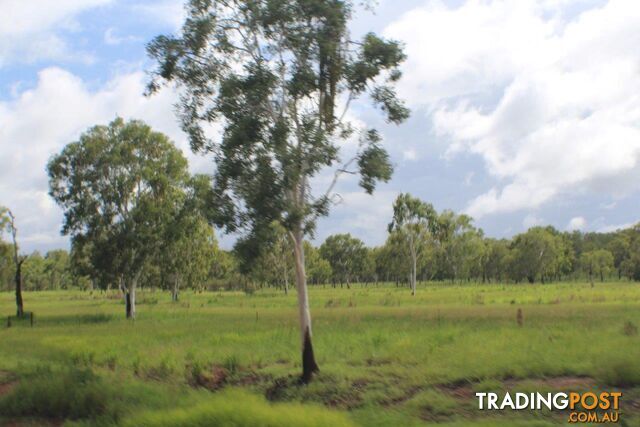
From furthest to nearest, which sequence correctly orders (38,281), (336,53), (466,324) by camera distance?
(38,281) → (466,324) → (336,53)

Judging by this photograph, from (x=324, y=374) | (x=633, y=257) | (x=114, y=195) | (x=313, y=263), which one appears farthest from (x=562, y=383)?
(x=633, y=257)

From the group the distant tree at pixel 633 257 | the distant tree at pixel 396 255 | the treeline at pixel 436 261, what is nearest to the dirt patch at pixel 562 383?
the treeline at pixel 436 261

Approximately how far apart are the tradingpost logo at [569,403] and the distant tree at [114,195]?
35993mm

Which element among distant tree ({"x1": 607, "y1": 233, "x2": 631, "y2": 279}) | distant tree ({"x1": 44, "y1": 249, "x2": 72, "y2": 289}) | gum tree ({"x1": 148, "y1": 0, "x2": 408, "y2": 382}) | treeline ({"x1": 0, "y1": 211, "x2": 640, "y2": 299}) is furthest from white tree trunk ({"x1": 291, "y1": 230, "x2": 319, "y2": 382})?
distant tree ({"x1": 44, "y1": 249, "x2": 72, "y2": 289})

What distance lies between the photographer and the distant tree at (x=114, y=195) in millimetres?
44500

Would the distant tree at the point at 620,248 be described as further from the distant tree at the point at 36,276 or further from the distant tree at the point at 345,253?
the distant tree at the point at 36,276

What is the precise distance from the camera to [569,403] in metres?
12.6

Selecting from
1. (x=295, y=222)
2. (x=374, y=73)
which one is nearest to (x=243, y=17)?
(x=374, y=73)

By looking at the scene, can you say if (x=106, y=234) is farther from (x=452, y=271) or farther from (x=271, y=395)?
(x=452, y=271)

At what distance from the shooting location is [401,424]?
11328mm

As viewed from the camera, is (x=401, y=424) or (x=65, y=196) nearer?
(x=401, y=424)

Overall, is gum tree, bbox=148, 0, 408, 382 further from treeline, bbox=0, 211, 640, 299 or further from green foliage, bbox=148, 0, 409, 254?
treeline, bbox=0, 211, 640, 299

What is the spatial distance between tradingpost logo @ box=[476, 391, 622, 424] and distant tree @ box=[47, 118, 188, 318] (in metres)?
36.0

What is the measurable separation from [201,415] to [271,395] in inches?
310
